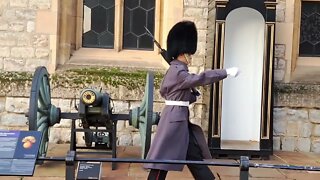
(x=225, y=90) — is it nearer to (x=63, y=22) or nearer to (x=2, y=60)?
(x=63, y=22)

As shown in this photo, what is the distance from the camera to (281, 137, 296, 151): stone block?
7449mm

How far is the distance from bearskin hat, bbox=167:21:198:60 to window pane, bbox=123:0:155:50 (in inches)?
123

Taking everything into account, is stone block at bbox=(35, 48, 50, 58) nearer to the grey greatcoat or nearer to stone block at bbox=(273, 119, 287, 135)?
the grey greatcoat

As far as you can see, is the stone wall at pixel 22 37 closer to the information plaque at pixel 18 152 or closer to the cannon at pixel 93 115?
the cannon at pixel 93 115

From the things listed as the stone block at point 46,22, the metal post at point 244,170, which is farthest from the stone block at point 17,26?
the metal post at point 244,170

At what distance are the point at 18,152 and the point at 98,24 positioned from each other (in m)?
4.65

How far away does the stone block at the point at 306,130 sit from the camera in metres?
7.41

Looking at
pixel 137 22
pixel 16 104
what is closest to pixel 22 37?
pixel 16 104

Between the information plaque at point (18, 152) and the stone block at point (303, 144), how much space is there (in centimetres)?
498

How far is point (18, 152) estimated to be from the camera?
10.4 feet

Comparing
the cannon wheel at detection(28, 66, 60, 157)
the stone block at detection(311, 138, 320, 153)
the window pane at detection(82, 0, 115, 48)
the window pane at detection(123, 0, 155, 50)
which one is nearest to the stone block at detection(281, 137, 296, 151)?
the stone block at detection(311, 138, 320, 153)

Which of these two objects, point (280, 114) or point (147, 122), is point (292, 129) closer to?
point (280, 114)

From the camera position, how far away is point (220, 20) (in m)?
6.31

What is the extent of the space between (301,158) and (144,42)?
275 centimetres
